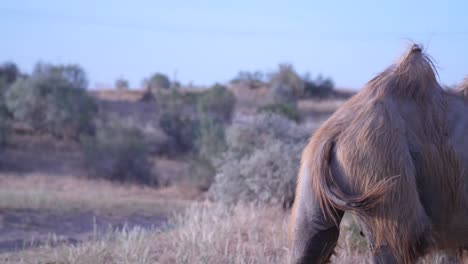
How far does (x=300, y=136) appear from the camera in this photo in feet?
58.0

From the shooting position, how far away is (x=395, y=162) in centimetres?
436

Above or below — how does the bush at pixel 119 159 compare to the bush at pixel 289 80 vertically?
below

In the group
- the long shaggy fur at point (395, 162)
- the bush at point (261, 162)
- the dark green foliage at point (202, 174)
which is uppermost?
the long shaggy fur at point (395, 162)

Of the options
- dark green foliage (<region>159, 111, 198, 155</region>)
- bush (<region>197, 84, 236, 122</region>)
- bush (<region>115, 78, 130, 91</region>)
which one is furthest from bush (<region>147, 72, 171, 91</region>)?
dark green foliage (<region>159, 111, 198, 155</region>)

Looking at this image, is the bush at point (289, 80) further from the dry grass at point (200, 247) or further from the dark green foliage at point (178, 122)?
the dry grass at point (200, 247)

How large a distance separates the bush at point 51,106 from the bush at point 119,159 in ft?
16.7

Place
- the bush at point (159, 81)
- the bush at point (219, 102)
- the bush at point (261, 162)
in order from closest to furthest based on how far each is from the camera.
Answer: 1. the bush at point (261, 162)
2. the bush at point (219, 102)
3. the bush at point (159, 81)

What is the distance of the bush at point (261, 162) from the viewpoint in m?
14.0

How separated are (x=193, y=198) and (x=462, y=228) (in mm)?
18935

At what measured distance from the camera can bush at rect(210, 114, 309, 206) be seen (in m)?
14.0

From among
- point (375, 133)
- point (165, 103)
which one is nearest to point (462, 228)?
point (375, 133)

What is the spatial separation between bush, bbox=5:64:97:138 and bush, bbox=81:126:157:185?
5.10 metres

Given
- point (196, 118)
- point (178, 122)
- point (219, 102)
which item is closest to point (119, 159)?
point (178, 122)

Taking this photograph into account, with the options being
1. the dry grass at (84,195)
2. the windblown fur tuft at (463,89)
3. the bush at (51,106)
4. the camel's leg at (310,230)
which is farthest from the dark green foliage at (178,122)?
the camel's leg at (310,230)
